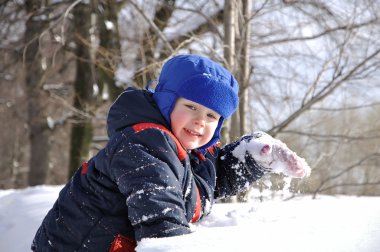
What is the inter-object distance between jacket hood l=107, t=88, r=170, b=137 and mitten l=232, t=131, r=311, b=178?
52 centimetres

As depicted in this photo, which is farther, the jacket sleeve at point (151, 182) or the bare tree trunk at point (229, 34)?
the bare tree trunk at point (229, 34)

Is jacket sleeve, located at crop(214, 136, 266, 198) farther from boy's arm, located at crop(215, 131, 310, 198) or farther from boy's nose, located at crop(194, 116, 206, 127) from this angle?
boy's nose, located at crop(194, 116, 206, 127)

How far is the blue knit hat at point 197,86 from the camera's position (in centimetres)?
188

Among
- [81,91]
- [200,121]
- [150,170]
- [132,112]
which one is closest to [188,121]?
[200,121]

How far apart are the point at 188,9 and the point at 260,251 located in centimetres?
396

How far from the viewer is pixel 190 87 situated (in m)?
1.88

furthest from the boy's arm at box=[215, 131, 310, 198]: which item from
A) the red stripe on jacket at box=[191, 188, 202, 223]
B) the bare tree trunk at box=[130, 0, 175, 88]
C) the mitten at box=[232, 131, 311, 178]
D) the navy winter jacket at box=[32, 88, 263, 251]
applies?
the bare tree trunk at box=[130, 0, 175, 88]

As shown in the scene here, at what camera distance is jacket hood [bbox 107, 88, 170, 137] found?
1.88m

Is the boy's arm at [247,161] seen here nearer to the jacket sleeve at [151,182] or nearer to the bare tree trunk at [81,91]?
the jacket sleeve at [151,182]

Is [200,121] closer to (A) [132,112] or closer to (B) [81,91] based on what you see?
(A) [132,112]

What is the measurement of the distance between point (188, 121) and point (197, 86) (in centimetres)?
14

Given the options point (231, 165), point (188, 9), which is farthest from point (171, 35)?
point (231, 165)

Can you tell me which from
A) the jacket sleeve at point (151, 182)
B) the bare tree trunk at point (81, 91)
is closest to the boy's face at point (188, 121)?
the jacket sleeve at point (151, 182)

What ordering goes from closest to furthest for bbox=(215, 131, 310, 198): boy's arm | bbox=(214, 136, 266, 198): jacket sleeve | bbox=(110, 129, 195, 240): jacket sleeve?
bbox=(110, 129, 195, 240): jacket sleeve → bbox=(215, 131, 310, 198): boy's arm → bbox=(214, 136, 266, 198): jacket sleeve
